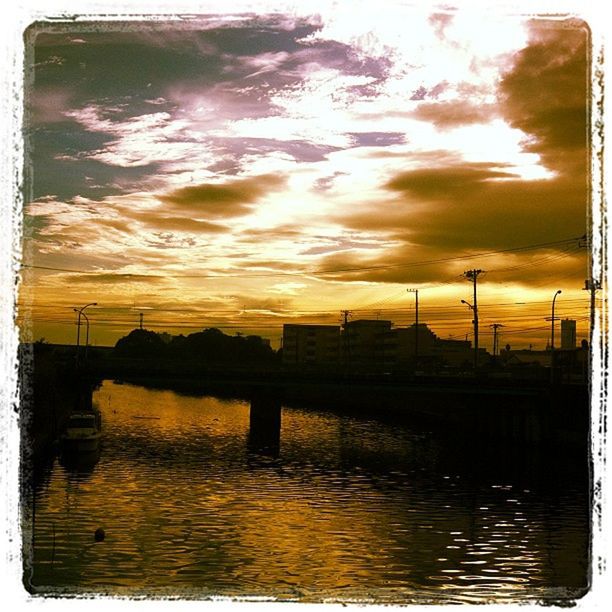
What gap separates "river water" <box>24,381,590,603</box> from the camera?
24.4m

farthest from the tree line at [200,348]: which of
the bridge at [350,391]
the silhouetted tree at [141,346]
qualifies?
the bridge at [350,391]

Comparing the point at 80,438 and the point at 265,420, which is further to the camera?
the point at 265,420

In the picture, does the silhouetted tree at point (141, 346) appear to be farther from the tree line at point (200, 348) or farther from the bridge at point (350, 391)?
the bridge at point (350, 391)

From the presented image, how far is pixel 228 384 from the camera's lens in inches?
2746

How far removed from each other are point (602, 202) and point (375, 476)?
42.5m

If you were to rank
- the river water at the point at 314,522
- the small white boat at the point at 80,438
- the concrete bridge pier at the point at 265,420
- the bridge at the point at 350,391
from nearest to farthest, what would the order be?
the river water at the point at 314,522
the small white boat at the point at 80,438
the bridge at the point at 350,391
the concrete bridge pier at the point at 265,420

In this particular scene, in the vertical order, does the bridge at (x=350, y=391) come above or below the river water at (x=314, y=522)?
above

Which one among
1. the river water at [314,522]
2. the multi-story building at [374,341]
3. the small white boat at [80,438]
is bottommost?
the river water at [314,522]

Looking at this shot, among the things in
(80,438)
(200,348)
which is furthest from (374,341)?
(80,438)

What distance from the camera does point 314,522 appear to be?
113 feet

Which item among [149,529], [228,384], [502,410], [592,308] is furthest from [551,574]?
[502,410]

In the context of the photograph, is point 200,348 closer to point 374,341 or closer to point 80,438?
point 374,341

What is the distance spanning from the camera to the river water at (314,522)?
80.0ft

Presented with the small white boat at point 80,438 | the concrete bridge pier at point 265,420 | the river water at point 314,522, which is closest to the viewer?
the river water at point 314,522
